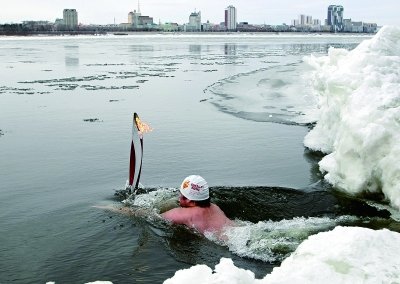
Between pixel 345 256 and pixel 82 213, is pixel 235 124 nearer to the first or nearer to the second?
pixel 82 213

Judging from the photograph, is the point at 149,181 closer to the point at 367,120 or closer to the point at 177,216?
the point at 177,216

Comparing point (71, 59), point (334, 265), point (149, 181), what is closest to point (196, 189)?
point (149, 181)

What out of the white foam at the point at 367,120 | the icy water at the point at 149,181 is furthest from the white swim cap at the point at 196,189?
the white foam at the point at 367,120

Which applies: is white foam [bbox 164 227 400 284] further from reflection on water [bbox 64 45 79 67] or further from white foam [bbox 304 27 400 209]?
reflection on water [bbox 64 45 79 67]

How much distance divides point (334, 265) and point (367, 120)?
5.19 m

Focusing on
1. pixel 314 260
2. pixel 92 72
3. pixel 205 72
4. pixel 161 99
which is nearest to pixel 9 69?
pixel 92 72

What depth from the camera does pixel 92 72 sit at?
2983 cm

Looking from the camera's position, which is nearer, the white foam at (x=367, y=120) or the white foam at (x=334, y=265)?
the white foam at (x=334, y=265)

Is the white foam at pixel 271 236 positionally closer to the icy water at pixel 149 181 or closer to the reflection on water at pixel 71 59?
the icy water at pixel 149 181

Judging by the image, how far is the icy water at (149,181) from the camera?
649cm

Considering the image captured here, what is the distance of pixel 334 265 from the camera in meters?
4.16

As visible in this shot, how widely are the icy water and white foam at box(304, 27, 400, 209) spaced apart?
0.40 meters

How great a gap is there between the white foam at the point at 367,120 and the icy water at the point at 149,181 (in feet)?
1.30

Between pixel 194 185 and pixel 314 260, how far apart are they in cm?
313
